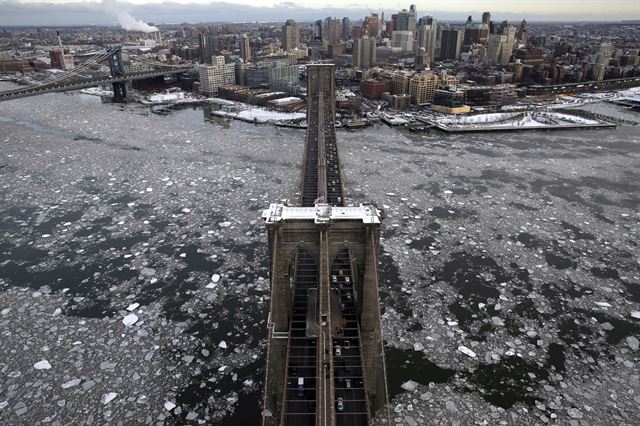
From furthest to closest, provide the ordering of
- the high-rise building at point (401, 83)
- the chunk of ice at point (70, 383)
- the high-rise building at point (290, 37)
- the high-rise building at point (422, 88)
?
the high-rise building at point (290, 37), the high-rise building at point (401, 83), the high-rise building at point (422, 88), the chunk of ice at point (70, 383)

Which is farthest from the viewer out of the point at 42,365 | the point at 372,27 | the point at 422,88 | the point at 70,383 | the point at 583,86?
the point at 372,27

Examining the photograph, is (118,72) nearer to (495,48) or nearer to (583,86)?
(583,86)

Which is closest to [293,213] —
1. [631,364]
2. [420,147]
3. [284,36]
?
[631,364]

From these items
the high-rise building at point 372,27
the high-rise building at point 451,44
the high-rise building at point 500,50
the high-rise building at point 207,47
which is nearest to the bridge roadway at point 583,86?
the high-rise building at point 500,50

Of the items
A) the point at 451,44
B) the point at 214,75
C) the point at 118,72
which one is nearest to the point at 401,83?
the point at 214,75

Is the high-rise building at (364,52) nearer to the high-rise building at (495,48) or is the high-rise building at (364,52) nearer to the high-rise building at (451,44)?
the high-rise building at (495,48)
